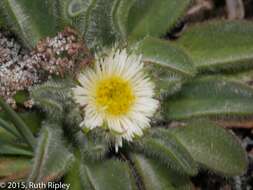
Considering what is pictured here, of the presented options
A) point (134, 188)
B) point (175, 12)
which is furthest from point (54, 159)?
point (175, 12)

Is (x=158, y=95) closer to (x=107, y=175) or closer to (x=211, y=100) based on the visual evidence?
(x=211, y=100)

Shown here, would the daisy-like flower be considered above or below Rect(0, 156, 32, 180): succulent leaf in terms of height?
above

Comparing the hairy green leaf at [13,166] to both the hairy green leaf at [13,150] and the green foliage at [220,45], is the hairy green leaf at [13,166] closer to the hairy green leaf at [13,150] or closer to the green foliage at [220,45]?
the hairy green leaf at [13,150]

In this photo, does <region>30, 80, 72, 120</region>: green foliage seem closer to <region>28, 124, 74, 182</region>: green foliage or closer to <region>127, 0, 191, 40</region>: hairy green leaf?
<region>28, 124, 74, 182</region>: green foliage

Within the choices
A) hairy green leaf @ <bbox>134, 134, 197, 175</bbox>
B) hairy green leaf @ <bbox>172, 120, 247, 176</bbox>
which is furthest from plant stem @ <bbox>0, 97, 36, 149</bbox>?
hairy green leaf @ <bbox>172, 120, 247, 176</bbox>

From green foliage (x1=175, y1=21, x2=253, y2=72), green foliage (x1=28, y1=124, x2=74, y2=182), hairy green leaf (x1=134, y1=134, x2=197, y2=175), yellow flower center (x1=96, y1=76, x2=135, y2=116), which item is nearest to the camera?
green foliage (x1=28, y1=124, x2=74, y2=182)

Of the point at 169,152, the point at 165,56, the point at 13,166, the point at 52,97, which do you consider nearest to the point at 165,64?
the point at 165,56

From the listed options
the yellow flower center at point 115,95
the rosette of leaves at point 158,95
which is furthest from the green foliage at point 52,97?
the yellow flower center at point 115,95
